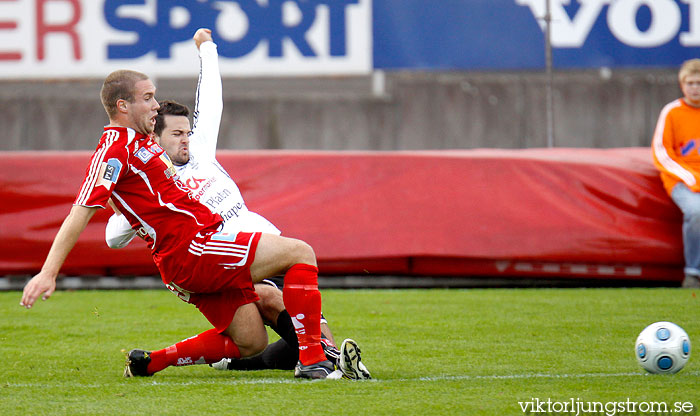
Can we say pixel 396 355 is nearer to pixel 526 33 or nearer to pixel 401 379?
pixel 401 379

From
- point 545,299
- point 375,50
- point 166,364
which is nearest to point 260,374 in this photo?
point 166,364

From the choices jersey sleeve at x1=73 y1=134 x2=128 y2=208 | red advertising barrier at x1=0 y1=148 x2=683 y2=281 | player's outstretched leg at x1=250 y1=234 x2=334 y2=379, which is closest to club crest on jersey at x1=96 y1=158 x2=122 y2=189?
jersey sleeve at x1=73 y1=134 x2=128 y2=208

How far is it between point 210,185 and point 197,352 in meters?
0.89

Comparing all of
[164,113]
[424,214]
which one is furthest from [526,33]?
[164,113]

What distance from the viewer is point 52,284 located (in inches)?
141

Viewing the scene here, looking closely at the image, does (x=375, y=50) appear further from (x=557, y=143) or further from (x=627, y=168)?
(x=627, y=168)

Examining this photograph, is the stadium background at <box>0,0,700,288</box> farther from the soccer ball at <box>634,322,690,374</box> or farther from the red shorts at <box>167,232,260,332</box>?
the red shorts at <box>167,232,260,332</box>

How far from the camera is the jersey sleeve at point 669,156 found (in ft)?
25.2

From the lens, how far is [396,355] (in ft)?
16.1

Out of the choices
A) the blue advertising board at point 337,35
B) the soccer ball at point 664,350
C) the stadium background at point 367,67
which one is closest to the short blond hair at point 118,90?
the soccer ball at point 664,350

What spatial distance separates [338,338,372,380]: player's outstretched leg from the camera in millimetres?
4043

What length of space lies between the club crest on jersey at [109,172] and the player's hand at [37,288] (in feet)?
1.42

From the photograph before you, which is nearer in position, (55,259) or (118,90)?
(55,259)

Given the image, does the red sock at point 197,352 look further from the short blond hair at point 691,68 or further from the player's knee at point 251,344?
the short blond hair at point 691,68
